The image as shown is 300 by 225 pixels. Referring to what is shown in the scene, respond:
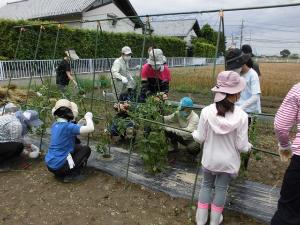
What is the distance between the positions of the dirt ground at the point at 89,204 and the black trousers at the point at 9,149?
0.38m

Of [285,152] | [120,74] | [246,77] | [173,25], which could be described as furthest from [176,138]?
[173,25]

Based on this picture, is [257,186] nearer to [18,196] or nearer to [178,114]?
[178,114]

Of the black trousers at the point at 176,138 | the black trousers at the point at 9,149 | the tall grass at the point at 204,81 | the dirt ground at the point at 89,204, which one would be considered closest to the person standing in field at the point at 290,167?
the dirt ground at the point at 89,204

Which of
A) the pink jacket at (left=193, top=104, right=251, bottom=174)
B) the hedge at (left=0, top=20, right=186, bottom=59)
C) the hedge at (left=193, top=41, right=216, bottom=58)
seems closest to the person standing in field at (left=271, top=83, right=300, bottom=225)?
the pink jacket at (left=193, top=104, right=251, bottom=174)

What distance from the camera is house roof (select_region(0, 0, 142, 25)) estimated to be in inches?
856

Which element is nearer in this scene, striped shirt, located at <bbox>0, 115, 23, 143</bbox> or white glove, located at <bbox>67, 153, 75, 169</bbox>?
white glove, located at <bbox>67, 153, 75, 169</bbox>

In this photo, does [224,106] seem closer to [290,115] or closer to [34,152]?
[290,115]

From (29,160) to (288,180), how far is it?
363 cm

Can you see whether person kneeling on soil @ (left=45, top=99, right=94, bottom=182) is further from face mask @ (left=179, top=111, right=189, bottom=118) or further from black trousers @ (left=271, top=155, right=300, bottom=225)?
black trousers @ (left=271, top=155, right=300, bottom=225)

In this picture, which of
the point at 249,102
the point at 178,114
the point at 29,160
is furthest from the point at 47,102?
the point at 249,102

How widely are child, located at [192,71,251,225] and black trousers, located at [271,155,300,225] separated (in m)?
0.57

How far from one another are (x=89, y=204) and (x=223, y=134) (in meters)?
1.64

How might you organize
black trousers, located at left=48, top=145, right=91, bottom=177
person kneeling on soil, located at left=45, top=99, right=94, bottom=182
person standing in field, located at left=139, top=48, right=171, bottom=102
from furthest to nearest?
person standing in field, located at left=139, top=48, right=171, bottom=102 → black trousers, located at left=48, top=145, right=91, bottom=177 → person kneeling on soil, located at left=45, top=99, right=94, bottom=182

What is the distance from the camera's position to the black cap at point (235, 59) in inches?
135
